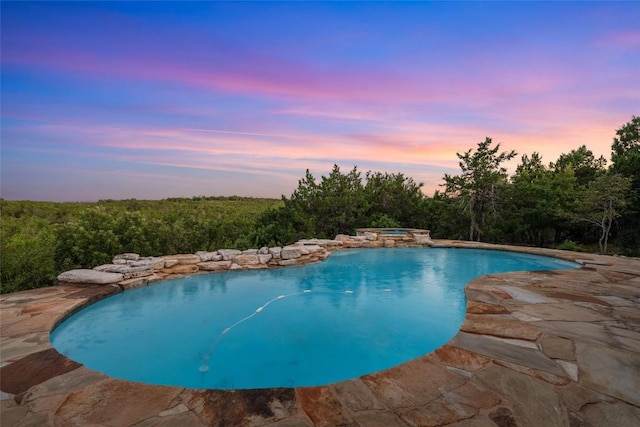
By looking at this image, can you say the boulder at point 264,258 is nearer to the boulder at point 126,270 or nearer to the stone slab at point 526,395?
the boulder at point 126,270

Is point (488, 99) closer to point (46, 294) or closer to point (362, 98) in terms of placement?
point (362, 98)

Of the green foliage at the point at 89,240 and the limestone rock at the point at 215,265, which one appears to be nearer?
the green foliage at the point at 89,240

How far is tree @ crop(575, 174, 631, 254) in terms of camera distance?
10.1 metres

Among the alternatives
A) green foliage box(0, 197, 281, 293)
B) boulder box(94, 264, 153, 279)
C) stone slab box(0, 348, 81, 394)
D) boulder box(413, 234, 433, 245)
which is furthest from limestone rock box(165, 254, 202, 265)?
boulder box(413, 234, 433, 245)

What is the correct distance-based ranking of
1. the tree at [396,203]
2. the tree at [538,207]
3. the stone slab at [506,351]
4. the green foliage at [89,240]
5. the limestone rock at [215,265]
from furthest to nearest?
the tree at [396,203]
the tree at [538,207]
the limestone rock at [215,265]
the green foliage at [89,240]
the stone slab at [506,351]

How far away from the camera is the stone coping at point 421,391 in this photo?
168 centimetres

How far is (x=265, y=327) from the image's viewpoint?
3979mm

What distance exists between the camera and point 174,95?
927cm

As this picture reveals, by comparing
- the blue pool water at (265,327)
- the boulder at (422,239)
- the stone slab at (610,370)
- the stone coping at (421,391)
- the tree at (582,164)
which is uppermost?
the tree at (582,164)

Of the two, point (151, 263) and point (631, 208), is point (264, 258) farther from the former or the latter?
point (631, 208)

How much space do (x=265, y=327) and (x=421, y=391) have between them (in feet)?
8.25

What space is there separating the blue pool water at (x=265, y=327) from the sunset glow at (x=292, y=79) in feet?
12.8

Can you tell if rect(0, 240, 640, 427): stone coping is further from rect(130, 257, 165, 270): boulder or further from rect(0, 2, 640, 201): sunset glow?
rect(0, 2, 640, 201): sunset glow

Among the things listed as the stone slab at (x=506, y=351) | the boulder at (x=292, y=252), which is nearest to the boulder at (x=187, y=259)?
the boulder at (x=292, y=252)
